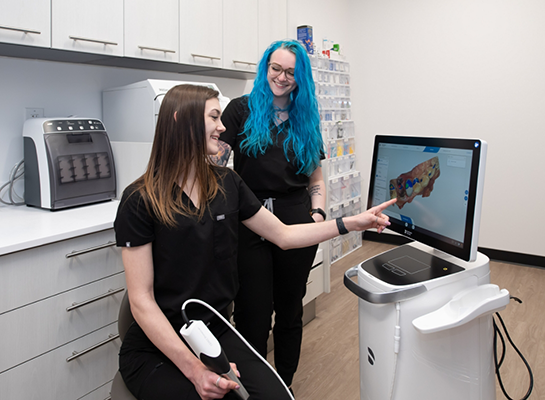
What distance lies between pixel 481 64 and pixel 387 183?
2.78 meters

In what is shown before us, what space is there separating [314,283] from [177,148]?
64.1 inches

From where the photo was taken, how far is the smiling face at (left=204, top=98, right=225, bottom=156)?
1.24 m

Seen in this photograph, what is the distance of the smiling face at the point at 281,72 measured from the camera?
5.26ft

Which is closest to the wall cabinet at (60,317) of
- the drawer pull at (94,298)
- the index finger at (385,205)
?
the drawer pull at (94,298)

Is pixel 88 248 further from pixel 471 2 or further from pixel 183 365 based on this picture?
pixel 471 2

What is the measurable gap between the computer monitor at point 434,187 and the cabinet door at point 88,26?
1264mm

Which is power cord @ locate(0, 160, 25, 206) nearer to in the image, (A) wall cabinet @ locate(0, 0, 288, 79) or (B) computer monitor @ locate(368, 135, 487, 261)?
(A) wall cabinet @ locate(0, 0, 288, 79)

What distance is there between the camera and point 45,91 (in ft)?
6.82

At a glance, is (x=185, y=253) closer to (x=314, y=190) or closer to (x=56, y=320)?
(x=56, y=320)

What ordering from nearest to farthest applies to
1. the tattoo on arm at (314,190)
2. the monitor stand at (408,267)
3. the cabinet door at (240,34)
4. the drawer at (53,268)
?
1. the monitor stand at (408,267)
2. the drawer at (53,268)
3. the tattoo on arm at (314,190)
4. the cabinet door at (240,34)

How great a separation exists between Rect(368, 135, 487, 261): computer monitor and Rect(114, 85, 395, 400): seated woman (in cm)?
51

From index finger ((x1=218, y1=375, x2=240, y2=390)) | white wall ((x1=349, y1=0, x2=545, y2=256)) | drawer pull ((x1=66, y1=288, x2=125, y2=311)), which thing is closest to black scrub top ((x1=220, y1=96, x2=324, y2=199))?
drawer pull ((x1=66, y1=288, x2=125, y2=311))

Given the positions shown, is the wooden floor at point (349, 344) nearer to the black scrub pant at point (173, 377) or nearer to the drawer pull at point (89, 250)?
the black scrub pant at point (173, 377)

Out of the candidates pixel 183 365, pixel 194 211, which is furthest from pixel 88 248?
pixel 183 365
